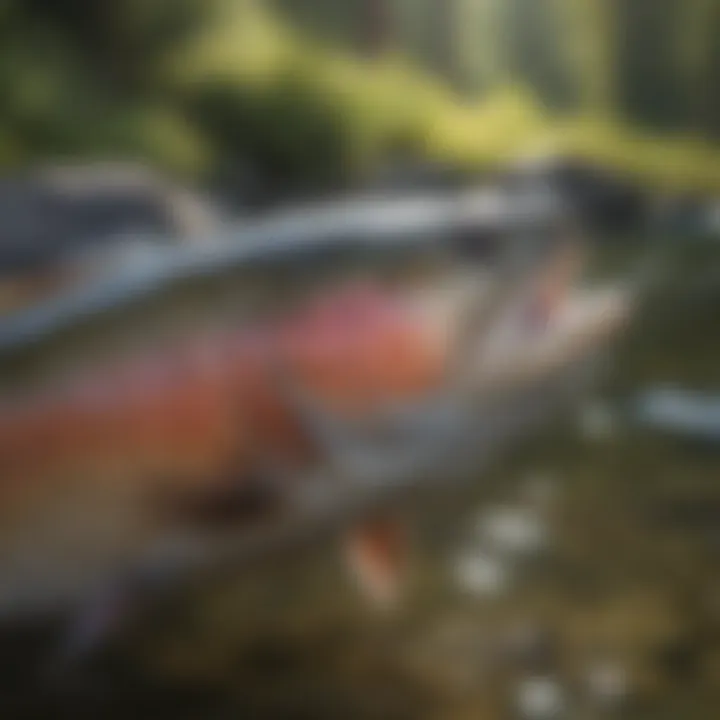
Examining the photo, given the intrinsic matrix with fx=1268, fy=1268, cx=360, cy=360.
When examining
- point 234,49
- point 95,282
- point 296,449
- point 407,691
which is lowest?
point 407,691

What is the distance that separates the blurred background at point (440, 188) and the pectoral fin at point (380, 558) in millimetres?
11

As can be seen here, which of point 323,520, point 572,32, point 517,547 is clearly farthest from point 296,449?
point 572,32

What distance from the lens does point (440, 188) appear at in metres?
0.70

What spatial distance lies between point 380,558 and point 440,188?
0.67 ft

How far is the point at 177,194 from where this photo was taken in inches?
27.6

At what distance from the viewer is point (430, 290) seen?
2.16 ft

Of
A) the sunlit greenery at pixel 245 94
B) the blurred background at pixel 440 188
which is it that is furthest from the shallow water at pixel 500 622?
the sunlit greenery at pixel 245 94

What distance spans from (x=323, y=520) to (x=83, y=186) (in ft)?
0.73

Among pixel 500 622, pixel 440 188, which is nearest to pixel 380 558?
pixel 500 622

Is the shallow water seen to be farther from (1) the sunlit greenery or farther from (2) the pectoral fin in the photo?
(1) the sunlit greenery

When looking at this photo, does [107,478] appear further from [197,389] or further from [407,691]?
[407,691]

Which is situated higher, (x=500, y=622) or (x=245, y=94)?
(x=245, y=94)

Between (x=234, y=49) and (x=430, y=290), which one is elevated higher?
(x=234, y=49)

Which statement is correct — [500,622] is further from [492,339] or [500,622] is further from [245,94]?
[245,94]
